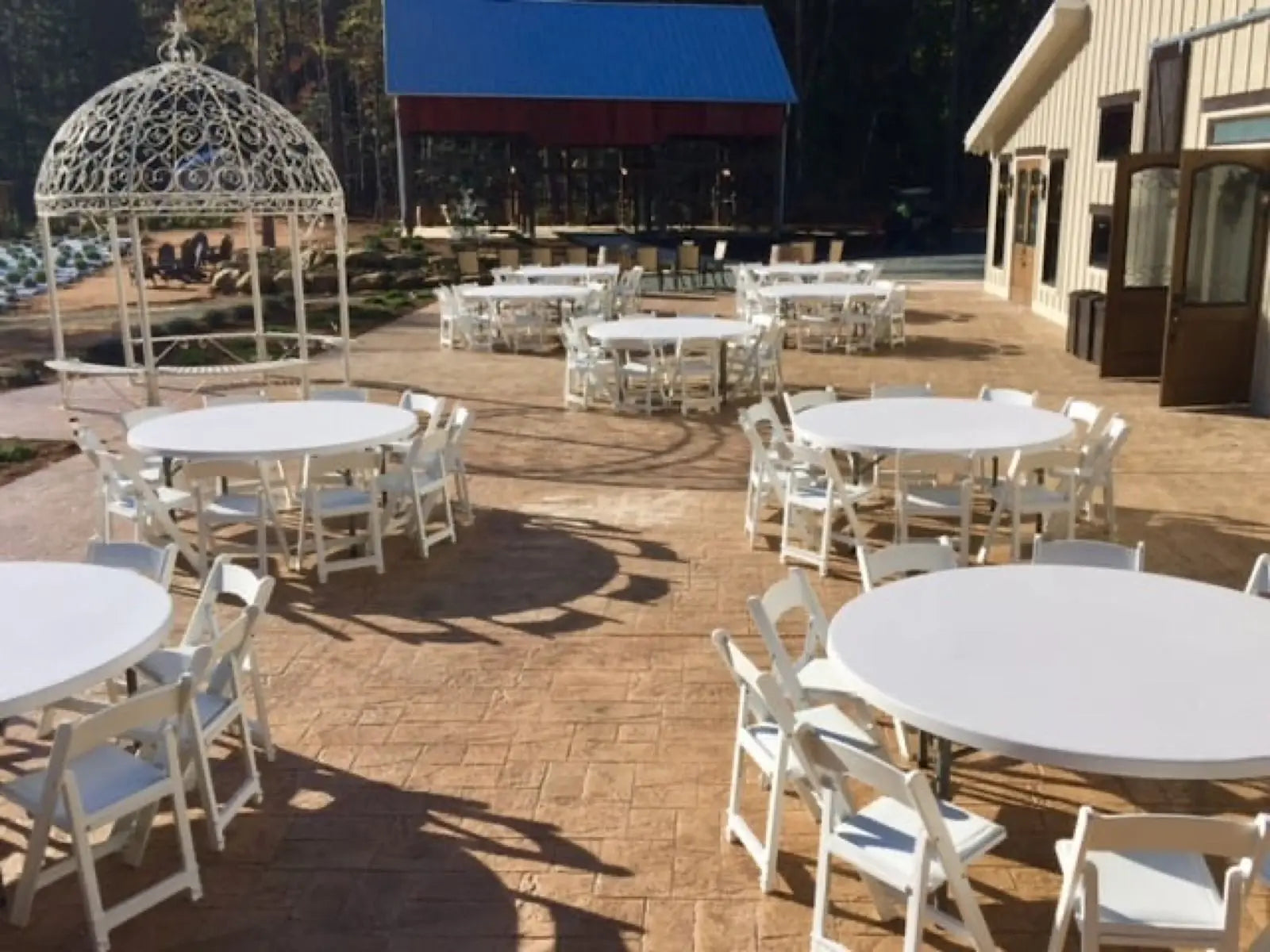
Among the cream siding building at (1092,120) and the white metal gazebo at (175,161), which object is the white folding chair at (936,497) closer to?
the cream siding building at (1092,120)

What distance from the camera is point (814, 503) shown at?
6672 millimetres

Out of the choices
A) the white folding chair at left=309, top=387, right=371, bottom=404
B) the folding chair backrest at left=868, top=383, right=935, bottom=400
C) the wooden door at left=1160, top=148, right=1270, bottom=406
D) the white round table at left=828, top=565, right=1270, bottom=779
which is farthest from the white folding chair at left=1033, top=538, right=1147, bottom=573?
the wooden door at left=1160, top=148, right=1270, bottom=406

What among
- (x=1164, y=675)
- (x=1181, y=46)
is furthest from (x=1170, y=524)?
(x=1181, y=46)

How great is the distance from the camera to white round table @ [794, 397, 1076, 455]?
6434 millimetres

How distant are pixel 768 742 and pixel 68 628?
2.28m

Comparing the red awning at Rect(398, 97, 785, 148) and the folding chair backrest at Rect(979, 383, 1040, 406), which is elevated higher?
the red awning at Rect(398, 97, 785, 148)

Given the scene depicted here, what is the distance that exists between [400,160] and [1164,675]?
25556mm

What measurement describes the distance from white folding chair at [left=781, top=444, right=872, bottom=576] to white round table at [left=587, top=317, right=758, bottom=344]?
3.82 m

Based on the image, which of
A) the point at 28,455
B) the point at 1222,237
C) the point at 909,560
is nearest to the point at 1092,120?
the point at 1222,237

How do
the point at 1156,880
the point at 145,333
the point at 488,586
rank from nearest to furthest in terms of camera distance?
1. the point at 1156,880
2. the point at 488,586
3. the point at 145,333

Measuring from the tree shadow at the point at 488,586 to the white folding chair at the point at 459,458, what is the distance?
0.45ft

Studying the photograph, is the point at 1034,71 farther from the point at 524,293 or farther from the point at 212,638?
the point at 212,638

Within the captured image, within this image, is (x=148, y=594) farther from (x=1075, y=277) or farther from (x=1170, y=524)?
(x=1075, y=277)

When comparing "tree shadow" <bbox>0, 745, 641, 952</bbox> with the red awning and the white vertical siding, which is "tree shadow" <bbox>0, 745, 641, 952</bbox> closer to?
the white vertical siding
